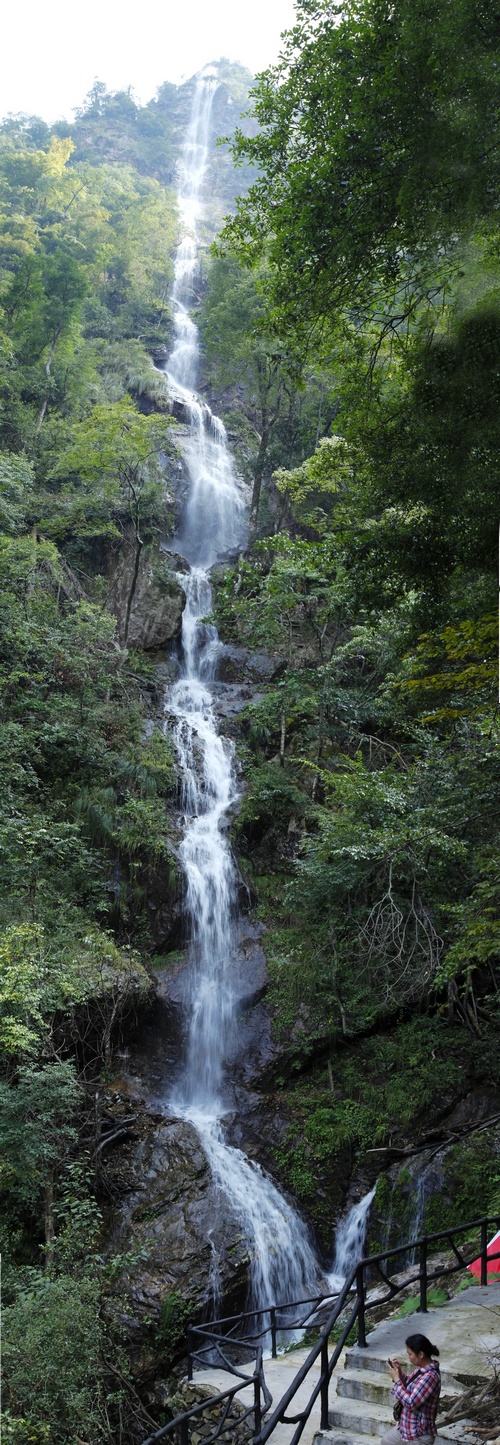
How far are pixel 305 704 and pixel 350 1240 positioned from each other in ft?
30.0

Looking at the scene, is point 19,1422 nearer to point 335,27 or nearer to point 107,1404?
point 107,1404

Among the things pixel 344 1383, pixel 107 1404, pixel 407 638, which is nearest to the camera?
pixel 344 1383

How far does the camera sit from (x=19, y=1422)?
5.85 meters

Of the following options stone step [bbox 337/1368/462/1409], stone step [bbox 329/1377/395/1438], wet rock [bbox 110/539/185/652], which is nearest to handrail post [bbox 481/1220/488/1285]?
stone step [bbox 337/1368/462/1409]

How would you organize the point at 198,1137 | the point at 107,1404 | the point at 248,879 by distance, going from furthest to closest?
the point at 248,879
the point at 198,1137
the point at 107,1404

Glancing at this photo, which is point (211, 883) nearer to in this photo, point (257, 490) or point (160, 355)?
point (257, 490)

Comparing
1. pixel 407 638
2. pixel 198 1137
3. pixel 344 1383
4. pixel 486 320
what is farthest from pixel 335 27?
pixel 198 1137

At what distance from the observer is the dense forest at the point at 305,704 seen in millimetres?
6031

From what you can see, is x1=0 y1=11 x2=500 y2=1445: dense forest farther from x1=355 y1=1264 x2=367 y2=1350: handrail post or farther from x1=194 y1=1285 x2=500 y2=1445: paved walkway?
x1=355 y1=1264 x2=367 y2=1350: handrail post

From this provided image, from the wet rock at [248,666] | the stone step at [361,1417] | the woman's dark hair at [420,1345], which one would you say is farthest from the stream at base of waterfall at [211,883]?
the woman's dark hair at [420,1345]

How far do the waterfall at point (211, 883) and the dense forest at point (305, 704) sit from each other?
0.48 meters

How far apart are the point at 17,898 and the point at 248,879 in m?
5.18

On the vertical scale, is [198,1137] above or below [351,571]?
below

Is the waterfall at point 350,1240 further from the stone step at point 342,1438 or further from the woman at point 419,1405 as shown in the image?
the woman at point 419,1405
